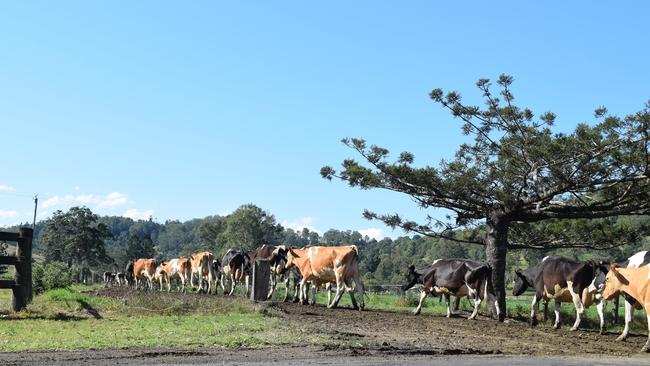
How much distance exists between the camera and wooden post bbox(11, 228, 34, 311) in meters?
16.8

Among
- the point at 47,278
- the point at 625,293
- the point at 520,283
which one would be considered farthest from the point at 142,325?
the point at 47,278

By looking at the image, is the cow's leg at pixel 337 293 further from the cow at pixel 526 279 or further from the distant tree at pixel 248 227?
the distant tree at pixel 248 227

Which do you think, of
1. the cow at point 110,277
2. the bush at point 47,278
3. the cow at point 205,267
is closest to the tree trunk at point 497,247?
the cow at point 205,267

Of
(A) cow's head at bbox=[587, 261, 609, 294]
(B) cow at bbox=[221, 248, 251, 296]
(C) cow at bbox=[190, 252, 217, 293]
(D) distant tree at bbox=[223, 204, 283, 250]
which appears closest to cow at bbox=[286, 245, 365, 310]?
(B) cow at bbox=[221, 248, 251, 296]

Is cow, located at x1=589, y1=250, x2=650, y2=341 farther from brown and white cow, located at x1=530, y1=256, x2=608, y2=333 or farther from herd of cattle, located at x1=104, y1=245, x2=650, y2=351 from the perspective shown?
brown and white cow, located at x1=530, y1=256, x2=608, y2=333

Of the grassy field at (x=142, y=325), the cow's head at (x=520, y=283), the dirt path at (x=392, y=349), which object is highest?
the cow's head at (x=520, y=283)

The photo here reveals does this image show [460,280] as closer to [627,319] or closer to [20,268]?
[627,319]

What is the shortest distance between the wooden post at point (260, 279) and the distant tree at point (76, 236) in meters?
80.7

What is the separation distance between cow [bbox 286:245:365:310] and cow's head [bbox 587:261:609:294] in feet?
23.2

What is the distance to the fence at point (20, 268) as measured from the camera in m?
16.8

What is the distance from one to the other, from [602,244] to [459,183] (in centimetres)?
638

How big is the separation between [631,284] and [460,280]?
6.82m

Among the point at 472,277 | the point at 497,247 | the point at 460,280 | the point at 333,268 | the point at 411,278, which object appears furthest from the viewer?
the point at 411,278

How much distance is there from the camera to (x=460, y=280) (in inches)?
870
